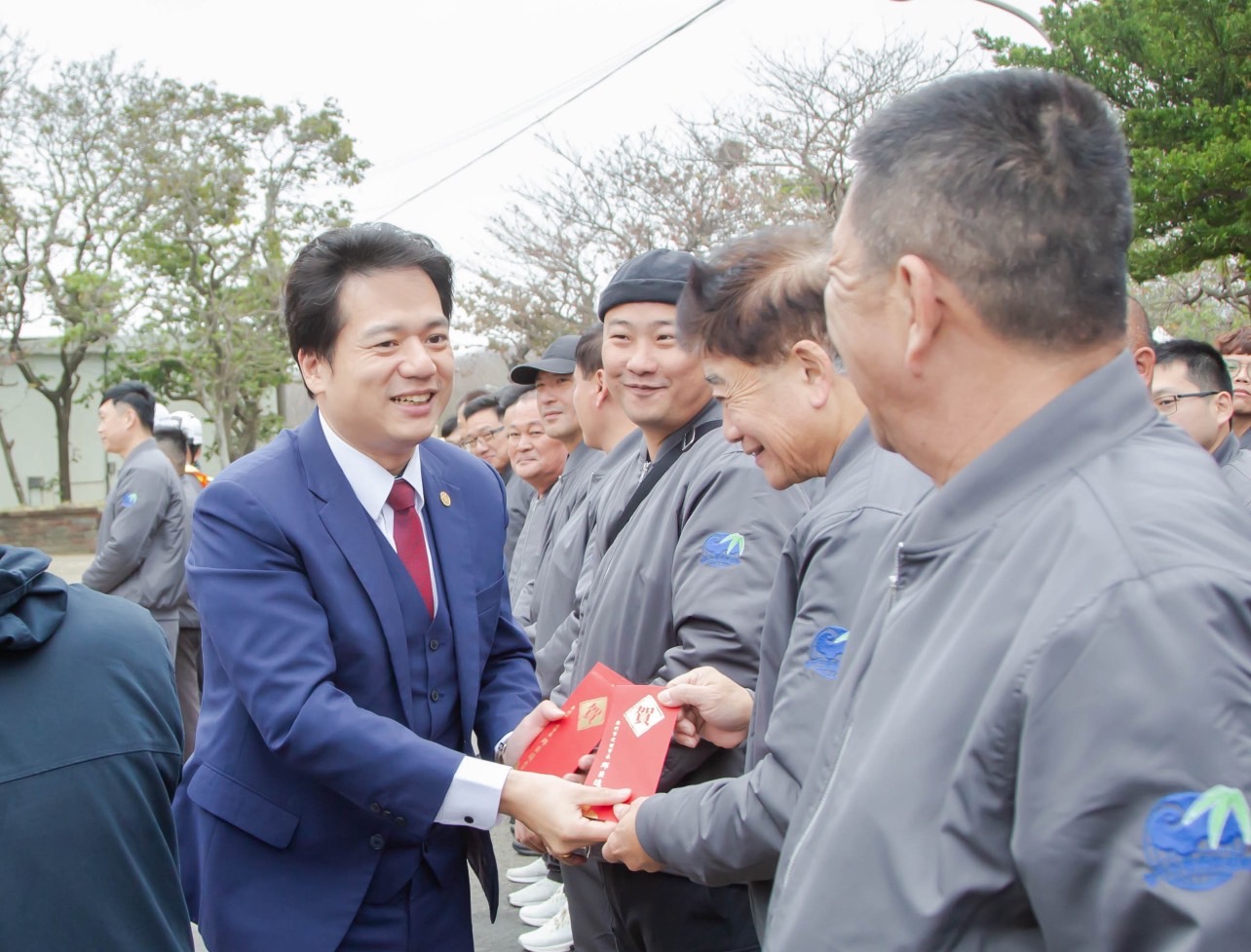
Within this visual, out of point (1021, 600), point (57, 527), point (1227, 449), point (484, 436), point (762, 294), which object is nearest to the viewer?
point (1021, 600)

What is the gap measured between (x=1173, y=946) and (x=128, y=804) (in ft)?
4.61

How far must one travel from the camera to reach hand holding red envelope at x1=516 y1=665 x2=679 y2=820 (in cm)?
249

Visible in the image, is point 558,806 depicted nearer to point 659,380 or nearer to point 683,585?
point 683,585

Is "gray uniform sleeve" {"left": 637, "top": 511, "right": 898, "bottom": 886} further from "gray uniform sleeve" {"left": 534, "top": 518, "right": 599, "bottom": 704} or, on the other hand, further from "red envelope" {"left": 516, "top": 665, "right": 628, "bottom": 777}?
"gray uniform sleeve" {"left": 534, "top": 518, "right": 599, "bottom": 704}

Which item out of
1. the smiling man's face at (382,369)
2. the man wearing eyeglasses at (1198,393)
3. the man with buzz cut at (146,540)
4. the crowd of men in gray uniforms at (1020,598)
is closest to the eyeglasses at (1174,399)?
the man wearing eyeglasses at (1198,393)

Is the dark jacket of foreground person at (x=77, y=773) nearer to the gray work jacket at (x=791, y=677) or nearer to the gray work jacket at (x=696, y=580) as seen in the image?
the gray work jacket at (x=791, y=677)

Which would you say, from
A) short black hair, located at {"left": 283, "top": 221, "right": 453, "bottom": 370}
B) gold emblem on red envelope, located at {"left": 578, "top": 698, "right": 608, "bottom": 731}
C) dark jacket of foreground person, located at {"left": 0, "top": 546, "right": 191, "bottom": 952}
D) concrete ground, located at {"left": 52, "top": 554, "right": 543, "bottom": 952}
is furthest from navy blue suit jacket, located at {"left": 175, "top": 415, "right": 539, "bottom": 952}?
concrete ground, located at {"left": 52, "top": 554, "right": 543, "bottom": 952}

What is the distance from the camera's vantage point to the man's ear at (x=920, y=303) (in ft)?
4.04

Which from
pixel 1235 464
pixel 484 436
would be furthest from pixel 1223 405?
pixel 484 436

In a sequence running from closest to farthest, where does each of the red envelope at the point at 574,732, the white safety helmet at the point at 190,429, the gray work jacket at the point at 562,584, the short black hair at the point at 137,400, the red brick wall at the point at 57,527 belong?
the red envelope at the point at 574,732 → the gray work jacket at the point at 562,584 → the short black hair at the point at 137,400 → the white safety helmet at the point at 190,429 → the red brick wall at the point at 57,527

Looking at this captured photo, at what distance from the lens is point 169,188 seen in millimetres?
24469

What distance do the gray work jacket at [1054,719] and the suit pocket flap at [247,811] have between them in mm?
1376

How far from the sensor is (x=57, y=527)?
79.8 feet

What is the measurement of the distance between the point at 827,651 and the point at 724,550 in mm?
880
